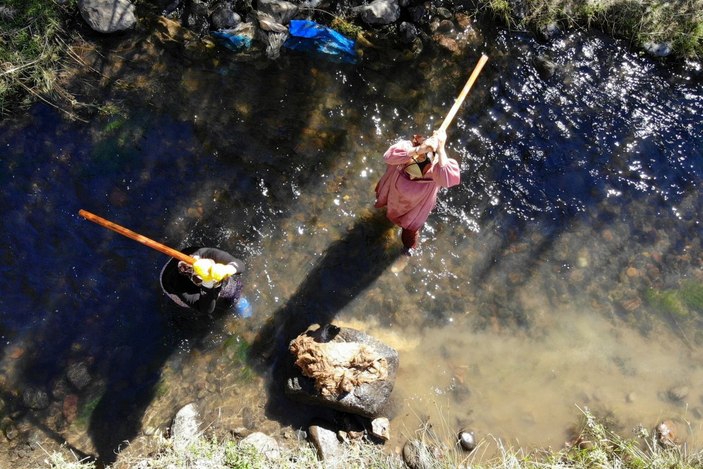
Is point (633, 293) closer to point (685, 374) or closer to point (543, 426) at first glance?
point (685, 374)

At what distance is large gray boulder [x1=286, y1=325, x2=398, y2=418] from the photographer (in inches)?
187

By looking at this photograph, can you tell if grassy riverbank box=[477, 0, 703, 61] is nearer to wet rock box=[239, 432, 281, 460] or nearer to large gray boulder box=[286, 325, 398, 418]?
large gray boulder box=[286, 325, 398, 418]

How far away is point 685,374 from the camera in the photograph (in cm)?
539

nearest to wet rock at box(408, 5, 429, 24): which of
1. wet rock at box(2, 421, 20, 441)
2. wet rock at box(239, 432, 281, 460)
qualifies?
wet rock at box(239, 432, 281, 460)

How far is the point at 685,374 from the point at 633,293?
0.94m

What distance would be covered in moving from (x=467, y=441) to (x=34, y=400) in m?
4.00

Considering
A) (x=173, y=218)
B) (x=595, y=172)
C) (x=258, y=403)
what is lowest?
(x=258, y=403)

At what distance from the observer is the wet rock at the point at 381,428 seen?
16.3 feet

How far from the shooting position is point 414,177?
423 cm

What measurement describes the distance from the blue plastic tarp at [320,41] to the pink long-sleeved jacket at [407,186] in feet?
5.88

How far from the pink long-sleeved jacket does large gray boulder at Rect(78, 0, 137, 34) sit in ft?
10.2

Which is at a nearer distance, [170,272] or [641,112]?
[170,272]

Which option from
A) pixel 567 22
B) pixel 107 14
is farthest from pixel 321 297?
pixel 567 22

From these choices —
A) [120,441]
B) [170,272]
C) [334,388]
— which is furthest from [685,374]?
[120,441]
